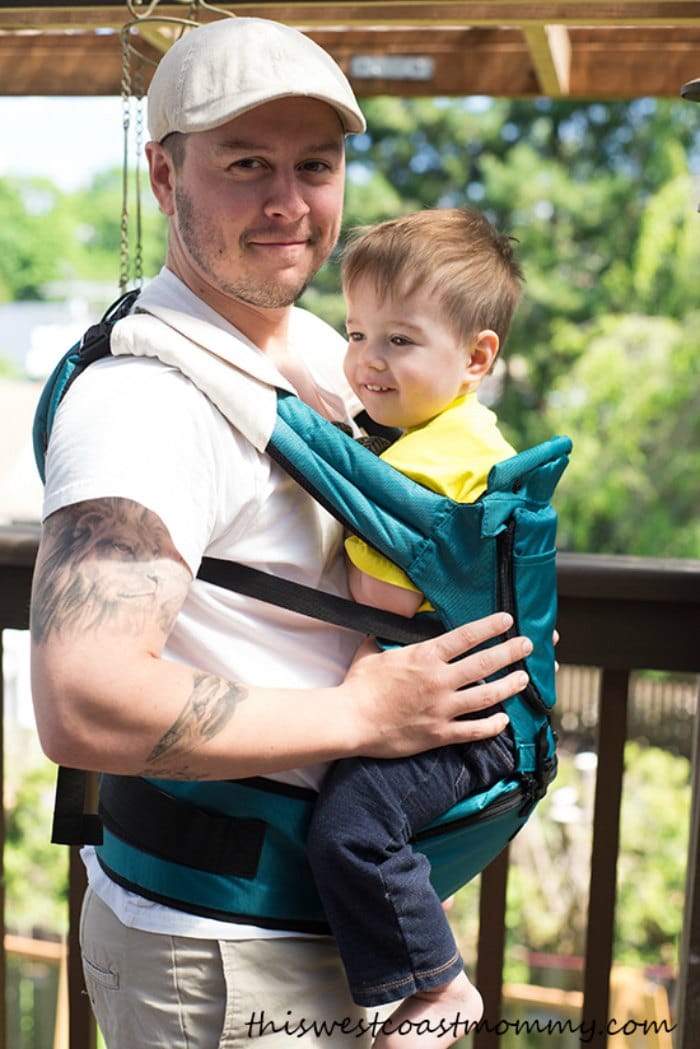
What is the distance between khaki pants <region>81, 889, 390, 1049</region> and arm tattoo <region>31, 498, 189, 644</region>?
0.40 meters

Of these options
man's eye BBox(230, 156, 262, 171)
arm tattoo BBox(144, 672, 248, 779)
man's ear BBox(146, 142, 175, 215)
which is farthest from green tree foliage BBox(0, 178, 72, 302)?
arm tattoo BBox(144, 672, 248, 779)

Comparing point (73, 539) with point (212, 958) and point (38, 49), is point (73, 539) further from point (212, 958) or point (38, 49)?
point (38, 49)

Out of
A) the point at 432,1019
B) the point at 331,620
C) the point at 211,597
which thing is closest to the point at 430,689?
the point at 331,620

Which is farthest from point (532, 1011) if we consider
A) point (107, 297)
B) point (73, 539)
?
point (107, 297)

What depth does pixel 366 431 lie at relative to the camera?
1.62 m

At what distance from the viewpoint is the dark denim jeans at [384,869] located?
1.28m

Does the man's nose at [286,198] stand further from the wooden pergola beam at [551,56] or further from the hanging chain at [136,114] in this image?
the wooden pergola beam at [551,56]

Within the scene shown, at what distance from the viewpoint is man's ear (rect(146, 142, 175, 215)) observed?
1.35 m

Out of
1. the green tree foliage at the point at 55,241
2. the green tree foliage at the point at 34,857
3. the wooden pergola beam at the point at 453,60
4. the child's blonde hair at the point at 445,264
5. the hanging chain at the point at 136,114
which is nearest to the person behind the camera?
the child's blonde hair at the point at 445,264

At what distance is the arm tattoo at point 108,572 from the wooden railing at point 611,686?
0.82 m

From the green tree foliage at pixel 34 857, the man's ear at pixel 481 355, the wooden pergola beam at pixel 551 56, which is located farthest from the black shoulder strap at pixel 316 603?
the green tree foliage at pixel 34 857

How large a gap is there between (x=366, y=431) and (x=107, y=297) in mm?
16943

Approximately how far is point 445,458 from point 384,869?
0.47 meters

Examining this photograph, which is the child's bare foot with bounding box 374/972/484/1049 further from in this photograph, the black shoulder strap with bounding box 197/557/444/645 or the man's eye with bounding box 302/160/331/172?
the man's eye with bounding box 302/160/331/172
